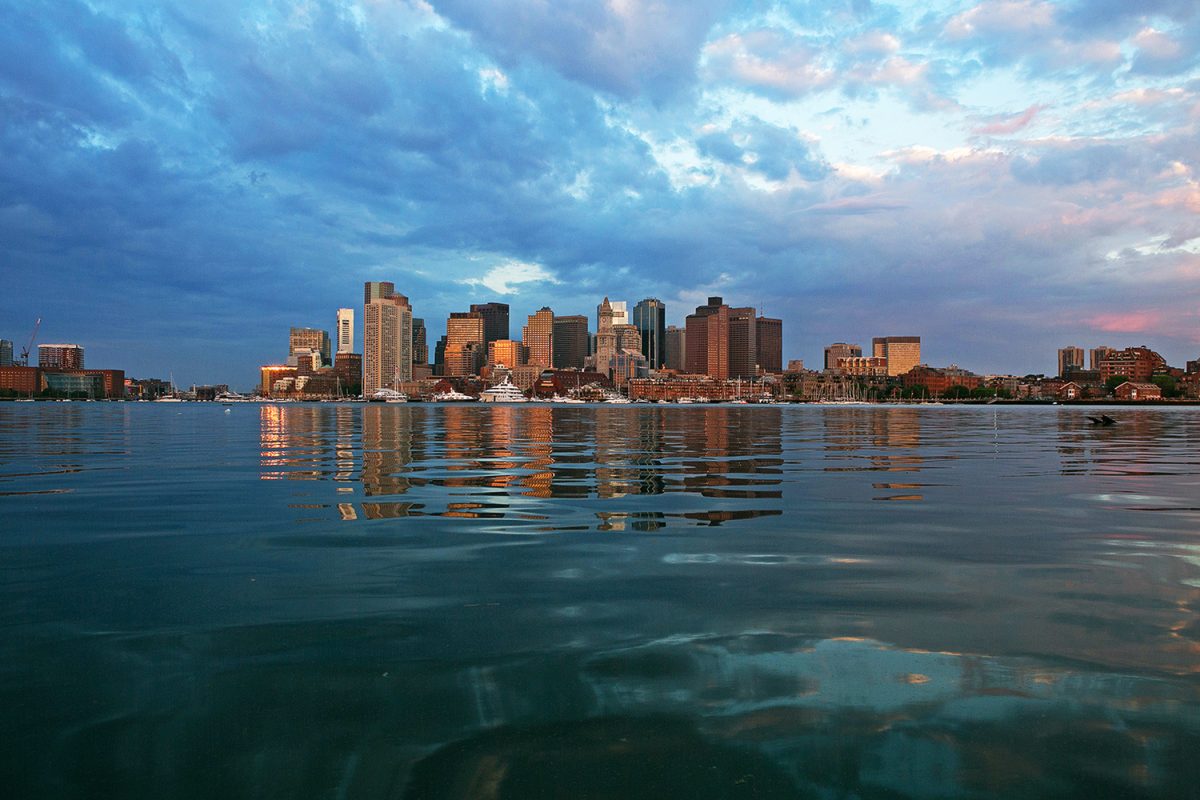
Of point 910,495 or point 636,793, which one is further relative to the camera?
point 910,495

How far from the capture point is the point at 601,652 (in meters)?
7.68

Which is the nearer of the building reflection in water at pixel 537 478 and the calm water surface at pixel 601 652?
the calm water surface at pixel 601 652

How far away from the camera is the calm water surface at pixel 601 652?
5.41 m

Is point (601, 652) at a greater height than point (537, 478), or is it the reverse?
point (537, 478)

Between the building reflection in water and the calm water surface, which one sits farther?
the building reflection in water

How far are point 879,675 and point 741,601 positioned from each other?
267 cm

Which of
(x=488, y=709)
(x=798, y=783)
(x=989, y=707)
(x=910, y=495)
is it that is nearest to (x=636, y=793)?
(x=798, y=783)

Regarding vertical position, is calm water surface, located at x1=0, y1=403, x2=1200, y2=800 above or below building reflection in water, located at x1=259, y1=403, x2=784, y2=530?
below

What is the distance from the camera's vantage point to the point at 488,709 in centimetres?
636

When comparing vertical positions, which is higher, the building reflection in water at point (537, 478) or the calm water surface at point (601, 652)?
the building reflection in water at point (537, 478)

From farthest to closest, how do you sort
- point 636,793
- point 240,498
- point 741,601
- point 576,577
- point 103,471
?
1. point 103,471
2. point 240,498
3. point 576,577
4. point 741,601
5. point 636,793

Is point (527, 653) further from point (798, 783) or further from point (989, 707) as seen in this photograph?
point (989, 707)

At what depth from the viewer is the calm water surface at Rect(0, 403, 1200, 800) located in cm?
541

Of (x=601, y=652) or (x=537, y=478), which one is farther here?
(x=537, y=478)
